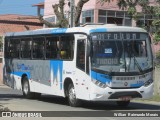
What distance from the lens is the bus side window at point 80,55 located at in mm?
18452

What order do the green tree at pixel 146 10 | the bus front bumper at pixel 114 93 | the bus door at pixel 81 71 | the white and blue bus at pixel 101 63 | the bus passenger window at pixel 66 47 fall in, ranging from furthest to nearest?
1. the green tree at pixel 146 10
2. the bus passenger window at pixel 66 47
3. the bus door at pixel 81 71
4. the white and blue bus at pixel 101 63
5. the bus front bumper at pixel 114 93

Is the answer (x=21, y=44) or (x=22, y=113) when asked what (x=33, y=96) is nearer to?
(x=21, y=44)

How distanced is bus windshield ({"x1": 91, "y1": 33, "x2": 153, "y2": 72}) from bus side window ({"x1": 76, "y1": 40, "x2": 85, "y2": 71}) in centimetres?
62

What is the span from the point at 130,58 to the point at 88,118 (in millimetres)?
3840

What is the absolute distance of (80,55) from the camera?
61.3ft

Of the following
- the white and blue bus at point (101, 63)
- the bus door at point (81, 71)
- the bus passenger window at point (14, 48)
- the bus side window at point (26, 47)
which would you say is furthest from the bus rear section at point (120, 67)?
the bus passenger window at point (14, 48)

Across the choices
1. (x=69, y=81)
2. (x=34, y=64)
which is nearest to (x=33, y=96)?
(x=34, y=64)

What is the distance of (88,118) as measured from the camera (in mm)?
15195

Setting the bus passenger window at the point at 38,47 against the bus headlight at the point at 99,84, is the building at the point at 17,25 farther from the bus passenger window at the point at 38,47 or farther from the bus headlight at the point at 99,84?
the bus headlight at the point at 99,84

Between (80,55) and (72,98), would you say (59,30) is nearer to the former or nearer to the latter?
(80,55)

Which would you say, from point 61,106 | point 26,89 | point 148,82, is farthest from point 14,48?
point 148,82

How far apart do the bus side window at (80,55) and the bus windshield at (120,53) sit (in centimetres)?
62

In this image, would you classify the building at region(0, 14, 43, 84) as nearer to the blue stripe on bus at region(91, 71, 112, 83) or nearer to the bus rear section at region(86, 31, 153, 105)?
the bus rear section at region(86, 31, 153, 105)

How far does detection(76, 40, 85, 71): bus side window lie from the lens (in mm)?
18452
